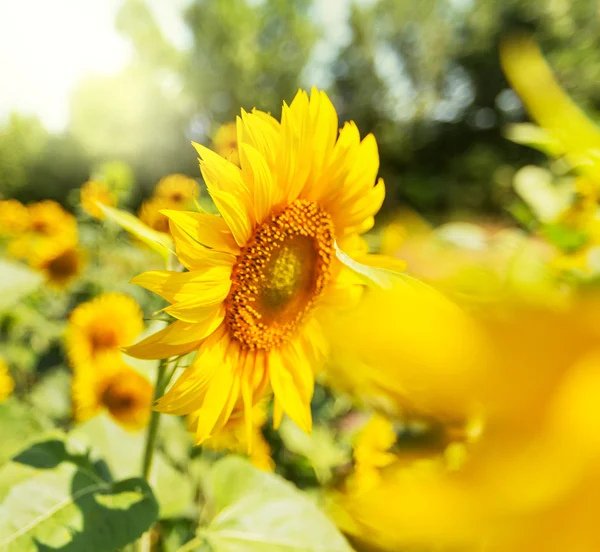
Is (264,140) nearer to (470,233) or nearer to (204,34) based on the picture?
(470,233)

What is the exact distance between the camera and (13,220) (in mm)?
2203

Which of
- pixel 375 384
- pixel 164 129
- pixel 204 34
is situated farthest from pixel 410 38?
pixel 375 384

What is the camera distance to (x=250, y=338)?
1.66ft

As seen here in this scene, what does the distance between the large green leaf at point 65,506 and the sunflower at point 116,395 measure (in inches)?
23.5

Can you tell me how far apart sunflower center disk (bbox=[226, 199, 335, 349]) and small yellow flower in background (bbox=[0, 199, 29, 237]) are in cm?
190

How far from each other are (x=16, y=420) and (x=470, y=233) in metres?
0.83

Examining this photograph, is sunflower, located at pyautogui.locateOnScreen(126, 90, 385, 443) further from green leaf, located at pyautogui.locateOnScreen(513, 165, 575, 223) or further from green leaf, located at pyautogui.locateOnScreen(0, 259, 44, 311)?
green leaf, located at pyautogui.locateOnScreen(0, 259, 44, 311)

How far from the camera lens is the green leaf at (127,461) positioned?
71 centimetres

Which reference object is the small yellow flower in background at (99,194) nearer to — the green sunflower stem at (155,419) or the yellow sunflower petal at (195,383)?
the green sunflower stem at (155,419)

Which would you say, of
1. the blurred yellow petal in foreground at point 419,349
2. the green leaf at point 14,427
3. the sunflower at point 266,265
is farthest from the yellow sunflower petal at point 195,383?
the green leaf at point 14,427

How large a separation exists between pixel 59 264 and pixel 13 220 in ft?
1.79

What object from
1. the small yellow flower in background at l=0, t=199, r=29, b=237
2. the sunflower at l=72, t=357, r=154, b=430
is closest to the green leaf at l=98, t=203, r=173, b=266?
the sunflower at l=72, t=357, r=154, b=430

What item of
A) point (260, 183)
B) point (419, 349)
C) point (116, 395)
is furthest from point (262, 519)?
point (116, 395)

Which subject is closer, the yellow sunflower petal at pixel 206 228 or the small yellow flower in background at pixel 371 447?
the yellow sunflower petal at pixel 206 228
